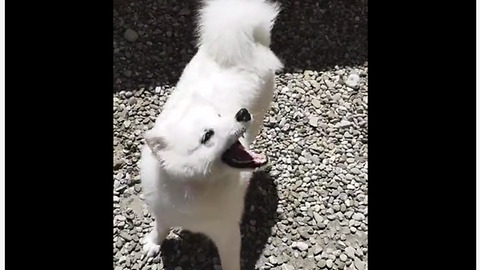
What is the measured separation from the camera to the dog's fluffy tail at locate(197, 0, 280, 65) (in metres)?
2.63

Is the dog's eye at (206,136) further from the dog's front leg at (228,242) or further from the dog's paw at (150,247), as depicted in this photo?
the dog's paw at (150,247)

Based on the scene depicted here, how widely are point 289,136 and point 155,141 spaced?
59.1 inches

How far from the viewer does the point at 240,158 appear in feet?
7.06

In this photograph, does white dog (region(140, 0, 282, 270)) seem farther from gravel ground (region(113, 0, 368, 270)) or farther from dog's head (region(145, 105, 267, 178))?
gravel ground (region(113, 0, 368, 270))

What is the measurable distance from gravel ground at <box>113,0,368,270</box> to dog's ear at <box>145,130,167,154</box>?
35.2 inches

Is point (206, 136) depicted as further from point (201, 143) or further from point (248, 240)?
point (248, 240)

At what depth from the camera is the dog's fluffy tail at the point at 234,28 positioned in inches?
104

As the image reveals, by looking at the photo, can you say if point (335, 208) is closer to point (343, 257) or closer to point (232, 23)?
point (343, 257)

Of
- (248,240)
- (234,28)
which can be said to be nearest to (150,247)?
(248,240)

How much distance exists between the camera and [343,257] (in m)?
2.95

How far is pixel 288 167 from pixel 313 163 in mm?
180

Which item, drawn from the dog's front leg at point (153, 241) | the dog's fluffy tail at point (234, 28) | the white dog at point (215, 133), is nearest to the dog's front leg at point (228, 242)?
the white dog at point (215, 133)

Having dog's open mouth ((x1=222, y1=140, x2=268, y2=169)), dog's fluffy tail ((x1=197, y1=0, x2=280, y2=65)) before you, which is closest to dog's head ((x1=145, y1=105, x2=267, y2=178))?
dog's open mouth ((x1=222, y1=140, x2=268, y2=169))

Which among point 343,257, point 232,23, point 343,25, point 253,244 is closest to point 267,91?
point 232,23
